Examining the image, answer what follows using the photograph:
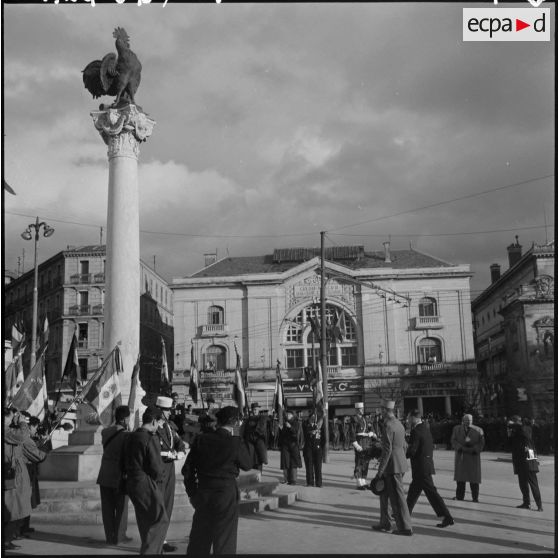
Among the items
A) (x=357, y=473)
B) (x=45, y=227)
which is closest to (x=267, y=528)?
(x=357, y=473)

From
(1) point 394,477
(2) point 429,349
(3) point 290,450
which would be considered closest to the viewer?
Result: (1) point 394,477

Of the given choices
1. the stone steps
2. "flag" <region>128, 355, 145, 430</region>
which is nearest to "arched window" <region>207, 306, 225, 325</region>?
"flag" <region>128, 355, 145, 430</region>

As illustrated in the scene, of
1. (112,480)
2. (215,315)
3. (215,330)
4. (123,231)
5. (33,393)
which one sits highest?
(215,315)

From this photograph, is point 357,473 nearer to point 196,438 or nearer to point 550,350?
point 196,438

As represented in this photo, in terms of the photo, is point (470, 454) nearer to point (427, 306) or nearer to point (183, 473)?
point (183, 473)

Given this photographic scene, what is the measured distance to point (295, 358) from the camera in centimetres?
5531

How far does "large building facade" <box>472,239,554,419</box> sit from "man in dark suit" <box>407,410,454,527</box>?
3642 centimetres

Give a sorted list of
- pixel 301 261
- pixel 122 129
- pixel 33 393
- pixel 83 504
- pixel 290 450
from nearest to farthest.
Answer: pixel 83 504 < pixel 33 393 < pixel 122 129 < pixel 290 450 < pixel 301 261

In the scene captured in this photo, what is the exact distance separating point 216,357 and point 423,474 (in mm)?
46325

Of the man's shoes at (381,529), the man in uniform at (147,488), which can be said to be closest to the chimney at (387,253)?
the man's shoes at (381,529)

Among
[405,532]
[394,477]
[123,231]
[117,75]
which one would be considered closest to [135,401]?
[123,231]

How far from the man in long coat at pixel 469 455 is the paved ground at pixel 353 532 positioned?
383 millimetres

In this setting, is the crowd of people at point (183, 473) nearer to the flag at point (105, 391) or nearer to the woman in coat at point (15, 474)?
the woman in coat at point (15, 474)

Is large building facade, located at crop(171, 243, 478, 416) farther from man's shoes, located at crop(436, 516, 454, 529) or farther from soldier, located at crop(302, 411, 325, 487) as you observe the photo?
man's shoes, located at crop(436, 516, 454, 529)
